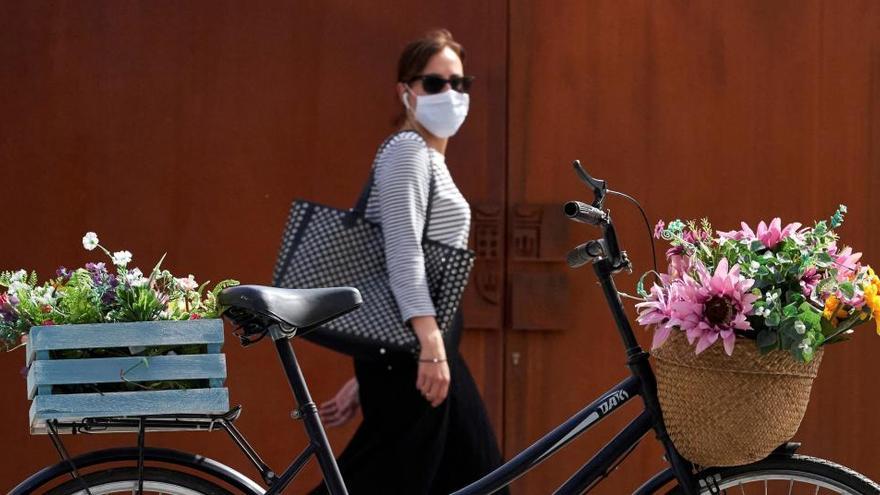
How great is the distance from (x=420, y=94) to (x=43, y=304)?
138cm

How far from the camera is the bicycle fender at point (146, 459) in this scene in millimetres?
3539

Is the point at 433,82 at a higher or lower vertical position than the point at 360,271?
higher

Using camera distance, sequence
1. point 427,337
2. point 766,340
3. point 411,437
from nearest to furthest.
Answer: point 766,340 < point 427,337 < point 411,437

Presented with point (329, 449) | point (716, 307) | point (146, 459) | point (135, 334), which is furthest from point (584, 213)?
point (146, 459)

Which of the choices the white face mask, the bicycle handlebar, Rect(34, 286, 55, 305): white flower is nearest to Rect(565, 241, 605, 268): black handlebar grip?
the bicycle handlebar

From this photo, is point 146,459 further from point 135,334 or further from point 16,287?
point 16,287

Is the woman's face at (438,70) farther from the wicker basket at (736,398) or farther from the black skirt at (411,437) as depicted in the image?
the wicker basket at (736,398)

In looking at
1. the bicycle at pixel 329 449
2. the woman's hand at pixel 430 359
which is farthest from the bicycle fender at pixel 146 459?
the woman's hand at pixel 430 359

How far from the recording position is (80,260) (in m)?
5.68

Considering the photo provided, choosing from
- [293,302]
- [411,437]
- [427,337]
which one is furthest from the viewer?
[411,437]

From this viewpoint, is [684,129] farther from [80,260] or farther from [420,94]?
[80,260]

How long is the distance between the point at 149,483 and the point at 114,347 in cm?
34

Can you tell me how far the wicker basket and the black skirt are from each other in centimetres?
92

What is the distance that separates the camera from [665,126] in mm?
5758
